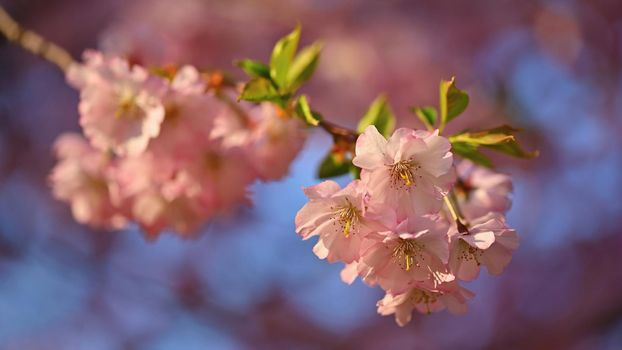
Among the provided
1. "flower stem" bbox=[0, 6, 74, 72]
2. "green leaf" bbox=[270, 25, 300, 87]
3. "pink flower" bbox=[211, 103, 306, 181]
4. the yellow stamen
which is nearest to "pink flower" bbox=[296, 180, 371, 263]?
the yellow stamen

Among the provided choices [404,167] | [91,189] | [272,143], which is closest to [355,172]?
[404,167]

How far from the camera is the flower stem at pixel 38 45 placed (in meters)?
1.15

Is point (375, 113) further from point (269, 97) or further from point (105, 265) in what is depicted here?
point (105, 265)

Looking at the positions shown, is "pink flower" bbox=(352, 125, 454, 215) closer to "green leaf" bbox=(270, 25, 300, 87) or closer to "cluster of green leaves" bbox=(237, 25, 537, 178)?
"cluster of green leaves" bbox=(237, 25, 537, 178)

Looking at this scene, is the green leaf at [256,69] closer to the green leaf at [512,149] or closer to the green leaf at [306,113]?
the green leaf at [306,113]

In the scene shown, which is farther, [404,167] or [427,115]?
[427,115]

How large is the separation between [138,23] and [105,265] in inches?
56.4

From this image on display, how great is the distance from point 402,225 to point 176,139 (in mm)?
500

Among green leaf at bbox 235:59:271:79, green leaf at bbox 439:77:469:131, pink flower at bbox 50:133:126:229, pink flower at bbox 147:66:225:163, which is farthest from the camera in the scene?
pink flower at bbox 50:133:126:229

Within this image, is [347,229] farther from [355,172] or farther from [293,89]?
[293,89]

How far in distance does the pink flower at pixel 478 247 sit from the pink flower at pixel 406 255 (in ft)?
0.08

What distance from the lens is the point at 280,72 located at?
963mm

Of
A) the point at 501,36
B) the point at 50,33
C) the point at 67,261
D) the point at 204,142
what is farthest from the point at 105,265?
the point at 204,142

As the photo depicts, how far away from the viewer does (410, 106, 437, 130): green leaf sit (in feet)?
2.94
